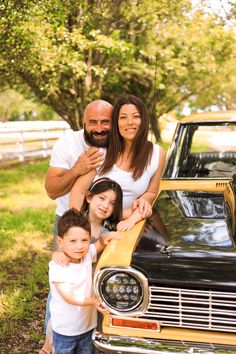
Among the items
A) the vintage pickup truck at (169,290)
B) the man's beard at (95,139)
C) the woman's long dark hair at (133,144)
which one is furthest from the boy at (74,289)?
the man's beard at (95,139)

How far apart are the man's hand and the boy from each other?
0.37 metres

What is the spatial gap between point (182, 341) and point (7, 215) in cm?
598

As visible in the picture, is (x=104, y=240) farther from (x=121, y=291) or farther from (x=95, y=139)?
(x=95, y=139)

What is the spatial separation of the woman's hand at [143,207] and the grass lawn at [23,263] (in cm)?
148

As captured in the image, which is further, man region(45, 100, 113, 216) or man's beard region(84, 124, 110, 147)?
man's beard region(84, 124, 110, 147)

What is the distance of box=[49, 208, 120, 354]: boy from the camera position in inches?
106

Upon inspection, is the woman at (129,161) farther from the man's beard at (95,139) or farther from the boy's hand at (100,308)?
the boy's hand at (100,308)

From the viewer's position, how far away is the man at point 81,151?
3121mm

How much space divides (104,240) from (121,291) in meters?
0.41

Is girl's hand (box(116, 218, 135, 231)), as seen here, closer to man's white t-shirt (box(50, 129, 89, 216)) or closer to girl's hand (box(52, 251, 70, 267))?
girl's hand (box(52, 251, 70, 267))

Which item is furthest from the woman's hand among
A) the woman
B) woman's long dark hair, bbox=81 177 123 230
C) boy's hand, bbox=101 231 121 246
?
boy's hand, bbox=101 231 121 246

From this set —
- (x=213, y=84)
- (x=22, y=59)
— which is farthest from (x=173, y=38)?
(x=213, y=84)

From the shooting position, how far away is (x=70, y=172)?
10.3 ft

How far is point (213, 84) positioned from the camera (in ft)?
73.2
